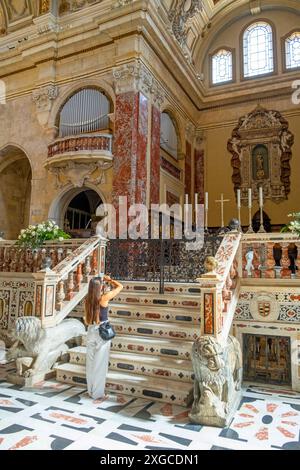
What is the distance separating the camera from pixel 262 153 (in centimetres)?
1564

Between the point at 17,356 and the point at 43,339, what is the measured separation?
1.51 feet

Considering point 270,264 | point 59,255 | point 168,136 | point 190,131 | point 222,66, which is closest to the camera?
point 270,264

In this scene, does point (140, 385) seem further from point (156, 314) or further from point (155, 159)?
point (155, 159)

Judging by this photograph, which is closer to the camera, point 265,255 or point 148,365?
point 148,365

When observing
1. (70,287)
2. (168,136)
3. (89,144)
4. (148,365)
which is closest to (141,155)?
(89,144)

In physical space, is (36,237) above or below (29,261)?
above

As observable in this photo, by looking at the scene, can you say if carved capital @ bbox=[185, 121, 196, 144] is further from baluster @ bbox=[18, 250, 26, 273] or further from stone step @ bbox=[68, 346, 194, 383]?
stone step @ bbox=[68, 346, 194, 383]

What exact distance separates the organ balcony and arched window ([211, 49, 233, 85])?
25.3 ft

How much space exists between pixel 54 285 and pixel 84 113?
26.7 feet

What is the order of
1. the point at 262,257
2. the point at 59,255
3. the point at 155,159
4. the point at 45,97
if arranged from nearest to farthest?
the point at 262,257 → the point at 59,255 → the point at 155,159 → the point at 45,97

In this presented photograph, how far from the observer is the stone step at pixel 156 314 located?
627cm

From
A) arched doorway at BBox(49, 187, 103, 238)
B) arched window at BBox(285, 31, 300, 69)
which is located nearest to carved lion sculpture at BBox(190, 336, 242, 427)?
arched doorway at BBox(49, 187, 103, 238)

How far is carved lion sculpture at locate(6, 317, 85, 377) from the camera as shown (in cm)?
562
